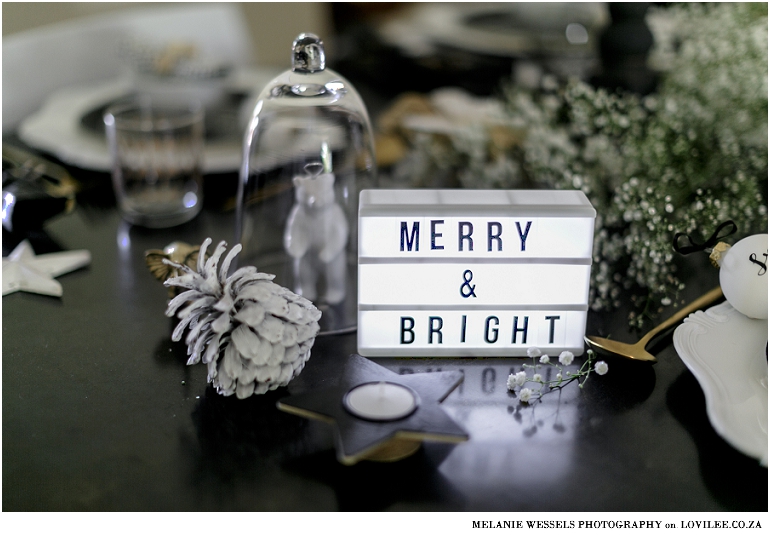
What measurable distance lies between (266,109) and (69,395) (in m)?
0.39

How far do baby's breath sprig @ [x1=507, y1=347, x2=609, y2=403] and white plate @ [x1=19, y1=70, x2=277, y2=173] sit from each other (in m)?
0.71

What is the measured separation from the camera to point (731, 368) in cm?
70

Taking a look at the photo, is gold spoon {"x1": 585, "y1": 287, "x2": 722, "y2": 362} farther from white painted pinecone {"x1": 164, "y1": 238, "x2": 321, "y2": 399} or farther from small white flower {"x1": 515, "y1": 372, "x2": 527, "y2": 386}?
white painted pinecone {"x1": 164, "y1": 238, "x2": 321, "y2": 399}

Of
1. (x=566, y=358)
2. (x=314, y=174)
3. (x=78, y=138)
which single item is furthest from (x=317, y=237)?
(x=78, y=138)

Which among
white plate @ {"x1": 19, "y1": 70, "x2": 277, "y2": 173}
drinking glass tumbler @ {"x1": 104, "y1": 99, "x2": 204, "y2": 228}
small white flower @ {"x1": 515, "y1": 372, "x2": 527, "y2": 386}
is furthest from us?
white plate @ {"x1": 19, "y1": 70, "x2": 277, "y2": 173}

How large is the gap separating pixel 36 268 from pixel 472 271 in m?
0.59

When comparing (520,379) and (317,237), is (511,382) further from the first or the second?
(317,237)

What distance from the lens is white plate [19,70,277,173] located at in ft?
4.06

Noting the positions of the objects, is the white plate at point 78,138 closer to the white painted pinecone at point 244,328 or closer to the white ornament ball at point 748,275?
the white painted pinecone at point 244,328

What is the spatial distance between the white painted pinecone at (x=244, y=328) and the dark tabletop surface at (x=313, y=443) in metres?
0.03

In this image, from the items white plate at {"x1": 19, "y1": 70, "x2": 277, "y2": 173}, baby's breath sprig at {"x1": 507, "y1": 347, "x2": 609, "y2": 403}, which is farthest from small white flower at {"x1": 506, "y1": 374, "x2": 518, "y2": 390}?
white plate at {"x1": 19, "y1": 70, "x2": 277, "y2": 173}

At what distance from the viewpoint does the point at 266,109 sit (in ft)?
2.79
